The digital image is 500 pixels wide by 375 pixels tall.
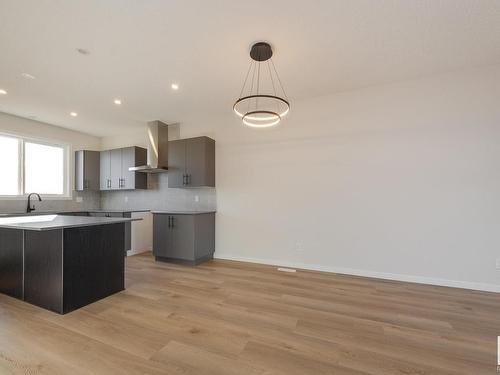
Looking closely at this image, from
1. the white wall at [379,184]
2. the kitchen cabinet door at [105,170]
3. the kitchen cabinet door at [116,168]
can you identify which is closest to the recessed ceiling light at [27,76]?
the kitchen cabinet door at [116,168]

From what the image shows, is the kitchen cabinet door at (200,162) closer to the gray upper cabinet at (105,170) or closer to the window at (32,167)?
the gray upper cabinet at (105,170)

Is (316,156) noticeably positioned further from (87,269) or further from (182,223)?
(87,269)

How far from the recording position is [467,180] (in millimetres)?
2812

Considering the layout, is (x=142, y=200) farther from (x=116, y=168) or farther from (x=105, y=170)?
(x=105, y=170)

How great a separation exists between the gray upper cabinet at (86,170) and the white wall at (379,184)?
3382 millimetres

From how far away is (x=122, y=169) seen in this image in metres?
5.04

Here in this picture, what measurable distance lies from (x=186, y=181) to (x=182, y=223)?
85 cm

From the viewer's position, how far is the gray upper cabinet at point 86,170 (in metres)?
5.17

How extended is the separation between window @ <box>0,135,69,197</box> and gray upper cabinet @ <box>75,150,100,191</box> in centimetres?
24

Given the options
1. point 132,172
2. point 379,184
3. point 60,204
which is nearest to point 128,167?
point 132,172

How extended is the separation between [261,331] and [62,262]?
201 cm

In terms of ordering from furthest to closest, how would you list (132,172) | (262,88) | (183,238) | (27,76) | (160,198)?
(160,198), (132,172), (183,238), (262,88), (27,76)

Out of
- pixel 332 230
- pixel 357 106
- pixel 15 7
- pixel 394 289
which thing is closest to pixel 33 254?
pixel 15 7

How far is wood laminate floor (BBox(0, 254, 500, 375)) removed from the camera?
150cm
